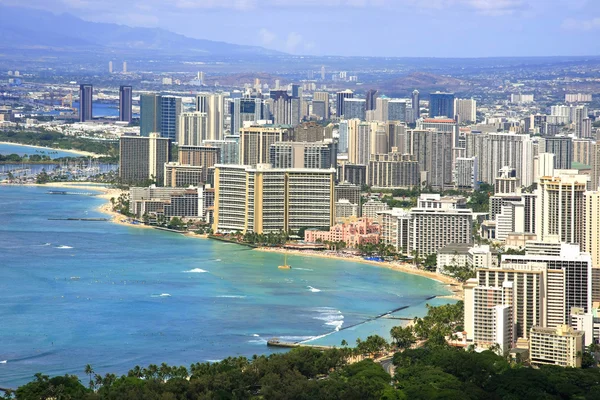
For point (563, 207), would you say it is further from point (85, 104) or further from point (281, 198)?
point (85, 104)

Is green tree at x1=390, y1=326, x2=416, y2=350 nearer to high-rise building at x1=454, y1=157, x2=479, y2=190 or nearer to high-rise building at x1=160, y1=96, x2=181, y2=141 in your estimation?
high-rise building at x1=454, y1=157, x2=479, y2=190

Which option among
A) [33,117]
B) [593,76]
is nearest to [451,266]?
[33,117]

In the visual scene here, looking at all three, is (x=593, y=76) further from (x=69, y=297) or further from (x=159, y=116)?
(x=69, y=297)

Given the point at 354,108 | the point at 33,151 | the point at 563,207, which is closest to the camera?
the point at 563,207

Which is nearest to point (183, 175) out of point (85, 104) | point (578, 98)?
point (85, 104)

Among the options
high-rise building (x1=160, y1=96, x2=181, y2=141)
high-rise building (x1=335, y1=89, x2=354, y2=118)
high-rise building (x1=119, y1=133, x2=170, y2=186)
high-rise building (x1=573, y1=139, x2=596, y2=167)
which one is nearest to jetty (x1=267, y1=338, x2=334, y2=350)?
high-rise building (x1=119, y1=133, x2=170, y2=186)

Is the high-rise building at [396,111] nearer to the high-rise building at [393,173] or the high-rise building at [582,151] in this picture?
the high-rise building at [582,151]

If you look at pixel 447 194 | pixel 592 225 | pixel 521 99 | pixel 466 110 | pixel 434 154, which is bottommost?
pixel 447 194
